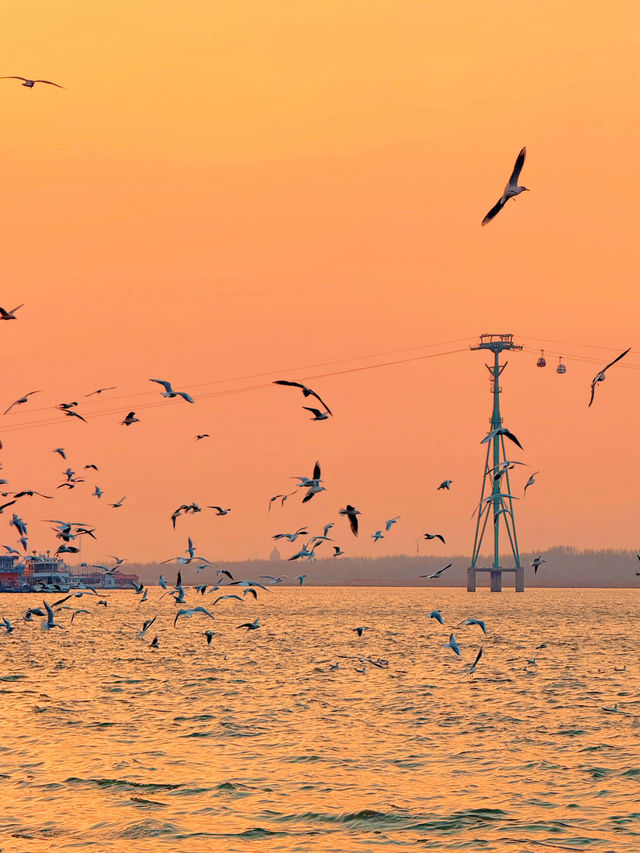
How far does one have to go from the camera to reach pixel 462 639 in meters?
112

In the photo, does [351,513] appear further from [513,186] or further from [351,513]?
[513,186]

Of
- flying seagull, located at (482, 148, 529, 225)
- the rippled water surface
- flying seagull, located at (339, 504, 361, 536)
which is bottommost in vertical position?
the rippled water surface

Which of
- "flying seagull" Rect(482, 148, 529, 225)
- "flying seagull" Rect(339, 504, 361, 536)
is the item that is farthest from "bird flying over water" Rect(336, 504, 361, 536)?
"flying seagull" Rect(482, 148, 529, 225)

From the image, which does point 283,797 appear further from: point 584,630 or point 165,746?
point 584,630

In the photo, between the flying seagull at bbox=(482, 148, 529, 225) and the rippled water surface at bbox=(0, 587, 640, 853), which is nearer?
A: the flying seagull at bbox=(482, 148, 529, 225)

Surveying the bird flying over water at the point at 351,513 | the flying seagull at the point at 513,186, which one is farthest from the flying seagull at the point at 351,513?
the flying seagull at the point at 513,186

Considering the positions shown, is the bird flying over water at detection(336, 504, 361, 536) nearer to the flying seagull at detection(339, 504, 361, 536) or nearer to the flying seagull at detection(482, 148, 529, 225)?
the flying seagull at detection(339, 504, 361, 536)

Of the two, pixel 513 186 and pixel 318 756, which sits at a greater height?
pixel 513 186

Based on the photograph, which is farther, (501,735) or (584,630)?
(584,630)

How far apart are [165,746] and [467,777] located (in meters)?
11.0

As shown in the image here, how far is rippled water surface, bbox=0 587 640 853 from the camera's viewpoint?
2889 centimetres

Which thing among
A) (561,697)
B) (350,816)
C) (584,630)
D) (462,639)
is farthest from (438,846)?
(584,630)

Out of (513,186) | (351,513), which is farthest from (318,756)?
(513,186)

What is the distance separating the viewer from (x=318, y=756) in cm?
3934
